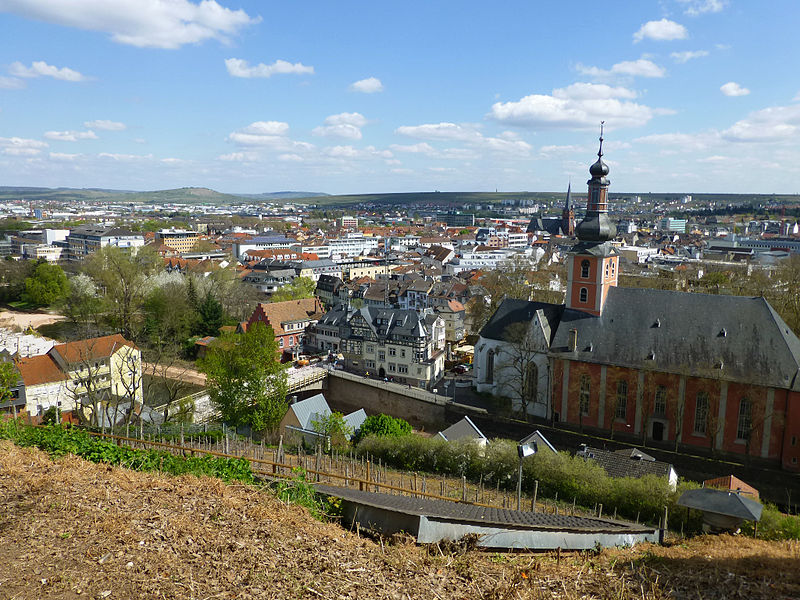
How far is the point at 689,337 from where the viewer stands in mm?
31125

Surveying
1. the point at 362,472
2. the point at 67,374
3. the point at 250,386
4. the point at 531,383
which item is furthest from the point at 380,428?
the point at 67,374

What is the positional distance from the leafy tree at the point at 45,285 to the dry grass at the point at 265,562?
221 feet

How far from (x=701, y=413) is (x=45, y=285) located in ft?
231

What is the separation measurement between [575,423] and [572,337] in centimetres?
478

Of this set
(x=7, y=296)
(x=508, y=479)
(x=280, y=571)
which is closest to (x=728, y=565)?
(x=280, y=571)

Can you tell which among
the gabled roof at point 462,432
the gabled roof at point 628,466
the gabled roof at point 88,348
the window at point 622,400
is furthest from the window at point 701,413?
the gabled roof at point 88,348

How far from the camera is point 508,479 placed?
81.4ft

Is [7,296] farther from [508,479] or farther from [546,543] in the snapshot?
[546,543]

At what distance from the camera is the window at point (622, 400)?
106 ft

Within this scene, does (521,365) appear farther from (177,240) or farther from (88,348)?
(177,240)

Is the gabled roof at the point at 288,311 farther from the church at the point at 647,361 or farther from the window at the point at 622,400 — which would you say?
the window at the point at 622,400

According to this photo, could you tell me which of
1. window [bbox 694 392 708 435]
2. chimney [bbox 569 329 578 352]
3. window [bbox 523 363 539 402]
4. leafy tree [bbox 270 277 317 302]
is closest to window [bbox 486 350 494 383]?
window [bbox 523 363 539 402]

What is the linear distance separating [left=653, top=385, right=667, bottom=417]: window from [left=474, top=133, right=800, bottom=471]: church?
0.05 meters

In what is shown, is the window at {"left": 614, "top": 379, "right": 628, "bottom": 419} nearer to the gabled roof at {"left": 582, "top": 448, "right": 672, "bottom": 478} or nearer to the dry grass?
the gabled roof at {"left": 582, "top": 448, "right": 672, "bottom": 478}
